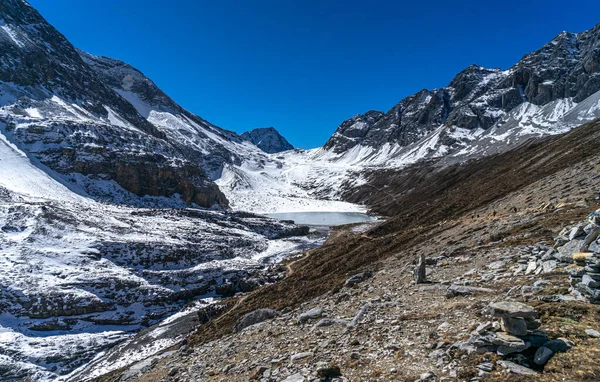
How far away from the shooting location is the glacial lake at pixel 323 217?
4107 inches

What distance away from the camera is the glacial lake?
10431 cm

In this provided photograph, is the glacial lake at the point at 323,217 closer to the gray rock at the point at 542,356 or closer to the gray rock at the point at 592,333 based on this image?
the gray rock at the point at 592,333

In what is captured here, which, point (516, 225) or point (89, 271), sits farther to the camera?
point (89, 271)

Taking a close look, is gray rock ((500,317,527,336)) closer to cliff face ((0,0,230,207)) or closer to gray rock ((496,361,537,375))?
gray rock ((496,361,537,375))

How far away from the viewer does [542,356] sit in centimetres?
598

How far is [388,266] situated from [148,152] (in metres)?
97.4

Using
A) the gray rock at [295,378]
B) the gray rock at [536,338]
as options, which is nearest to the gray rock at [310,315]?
the gray rock at [295,378]

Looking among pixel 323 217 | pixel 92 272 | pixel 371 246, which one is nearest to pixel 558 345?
pixel 371 246

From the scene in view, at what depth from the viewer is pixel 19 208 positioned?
1887 inches

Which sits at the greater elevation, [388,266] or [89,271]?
[89,271]

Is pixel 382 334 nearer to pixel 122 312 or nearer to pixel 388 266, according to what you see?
pixel 388 266

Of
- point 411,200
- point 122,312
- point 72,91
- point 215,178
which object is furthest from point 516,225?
point 215,178

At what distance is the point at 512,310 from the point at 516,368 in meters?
1.03

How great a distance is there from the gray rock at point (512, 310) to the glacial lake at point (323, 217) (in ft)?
311
